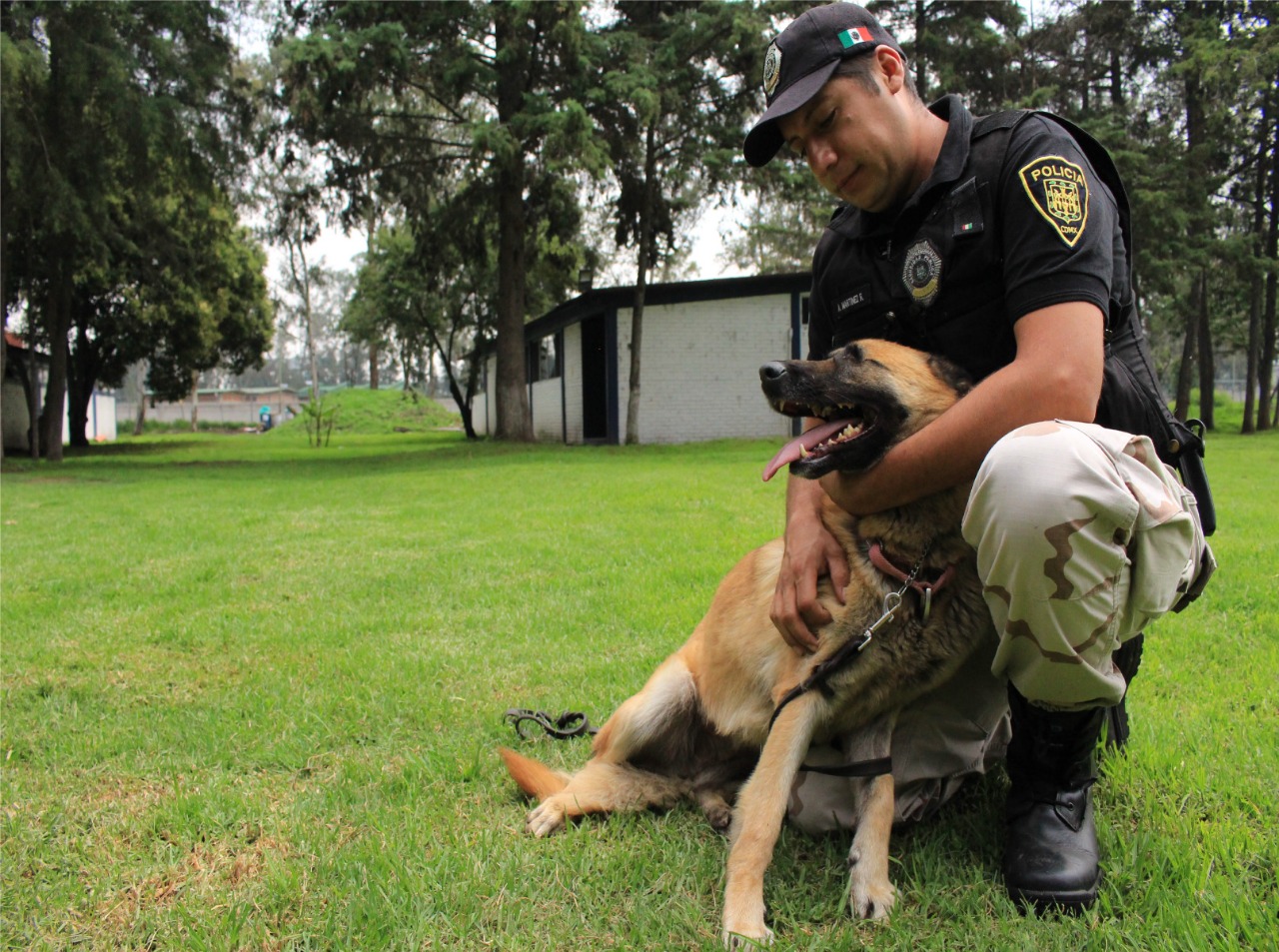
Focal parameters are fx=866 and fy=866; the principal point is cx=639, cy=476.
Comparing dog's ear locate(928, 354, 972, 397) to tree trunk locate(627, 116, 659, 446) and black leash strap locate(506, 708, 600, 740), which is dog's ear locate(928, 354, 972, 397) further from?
tree trunk locate(627, 116, 659, 446)

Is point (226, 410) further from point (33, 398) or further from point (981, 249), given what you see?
point (981, 249)

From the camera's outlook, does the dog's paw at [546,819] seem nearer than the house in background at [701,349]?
Yes

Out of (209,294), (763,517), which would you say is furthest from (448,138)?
(763,517)

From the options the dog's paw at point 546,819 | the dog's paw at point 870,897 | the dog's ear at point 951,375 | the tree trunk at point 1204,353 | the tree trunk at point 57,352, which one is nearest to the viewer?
the dog's paw at point 870,897

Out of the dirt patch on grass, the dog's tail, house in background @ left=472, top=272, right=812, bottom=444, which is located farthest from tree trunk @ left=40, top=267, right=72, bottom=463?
the dog's tail

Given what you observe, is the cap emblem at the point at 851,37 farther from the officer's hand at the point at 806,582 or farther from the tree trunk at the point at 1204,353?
the tree trunk at the point at 1204,353

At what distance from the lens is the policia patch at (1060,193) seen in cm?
186

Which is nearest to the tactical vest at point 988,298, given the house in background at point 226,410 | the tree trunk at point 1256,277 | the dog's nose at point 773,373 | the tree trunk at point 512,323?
the dog's nose at point 773,373

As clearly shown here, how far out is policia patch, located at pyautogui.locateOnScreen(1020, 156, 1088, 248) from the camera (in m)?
1.86

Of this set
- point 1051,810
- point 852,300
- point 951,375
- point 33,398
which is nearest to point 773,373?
point 951,375

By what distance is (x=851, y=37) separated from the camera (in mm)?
2045

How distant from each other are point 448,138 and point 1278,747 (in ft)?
64.2

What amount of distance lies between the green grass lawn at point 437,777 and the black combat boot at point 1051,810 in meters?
0.06

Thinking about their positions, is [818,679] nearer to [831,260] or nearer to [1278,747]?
[831,260]
